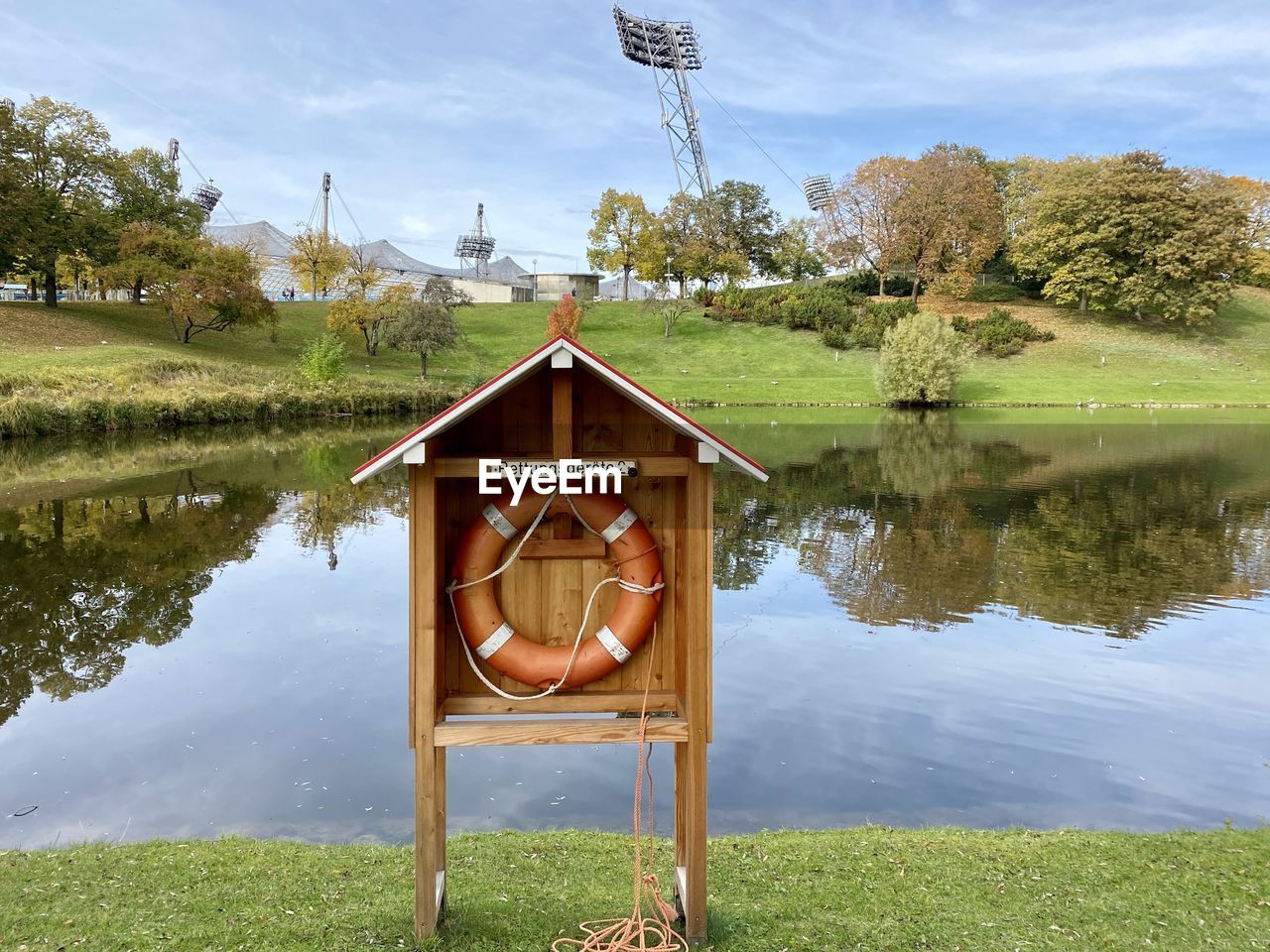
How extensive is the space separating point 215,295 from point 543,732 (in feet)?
133

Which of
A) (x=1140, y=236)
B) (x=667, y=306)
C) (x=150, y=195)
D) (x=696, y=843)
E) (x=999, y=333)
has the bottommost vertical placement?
(x=696, y=843)

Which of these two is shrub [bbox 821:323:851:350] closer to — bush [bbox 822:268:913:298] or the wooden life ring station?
bush [bbox 822:268:913:298]

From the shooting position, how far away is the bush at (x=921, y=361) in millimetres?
38781

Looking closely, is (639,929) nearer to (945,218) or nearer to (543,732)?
(543,732)

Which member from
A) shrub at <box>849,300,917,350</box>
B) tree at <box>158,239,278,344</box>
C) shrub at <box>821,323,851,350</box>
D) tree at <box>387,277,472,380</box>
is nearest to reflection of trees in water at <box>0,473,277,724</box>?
tree at <box>387,277,472,380</box>

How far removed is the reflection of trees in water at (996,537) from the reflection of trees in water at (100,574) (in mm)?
7578

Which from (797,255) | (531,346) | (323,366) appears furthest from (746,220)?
(323,366)

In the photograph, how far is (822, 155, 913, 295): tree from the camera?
52.2 meters

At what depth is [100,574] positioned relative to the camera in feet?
41.4

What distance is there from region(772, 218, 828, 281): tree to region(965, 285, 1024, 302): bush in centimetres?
1097

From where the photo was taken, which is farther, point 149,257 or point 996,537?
point 149,257

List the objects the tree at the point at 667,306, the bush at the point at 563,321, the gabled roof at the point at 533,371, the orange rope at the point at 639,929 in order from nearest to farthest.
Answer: the gabled roof at the point at 533,371 → the orange rope at the point at 639,929 → the bush at the point at 563,321 → the tree at the point at 667,306

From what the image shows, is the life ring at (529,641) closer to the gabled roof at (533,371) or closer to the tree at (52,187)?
the gabled roof at (533,371)

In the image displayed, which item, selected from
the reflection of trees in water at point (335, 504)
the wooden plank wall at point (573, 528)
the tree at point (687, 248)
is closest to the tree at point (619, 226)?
the tree at point (687, 248)
